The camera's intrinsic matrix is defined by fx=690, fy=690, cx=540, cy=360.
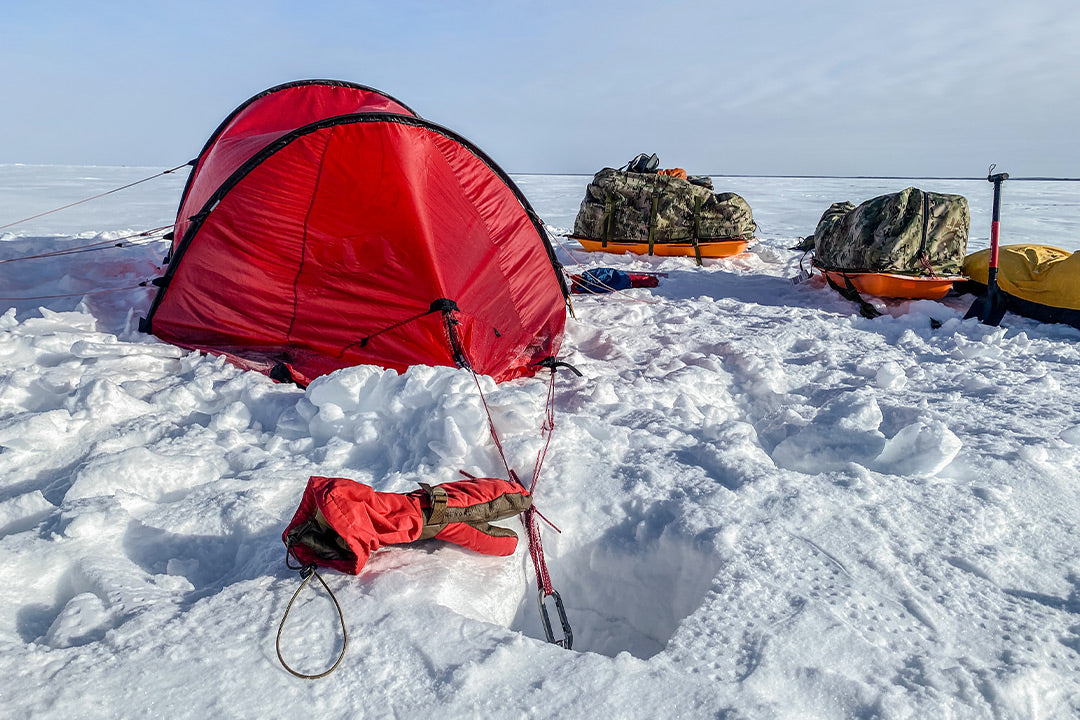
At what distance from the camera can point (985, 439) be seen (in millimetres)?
2773

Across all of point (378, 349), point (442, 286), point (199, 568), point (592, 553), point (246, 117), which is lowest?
point (592, 553)

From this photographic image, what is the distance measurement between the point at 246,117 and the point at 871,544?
207 inches

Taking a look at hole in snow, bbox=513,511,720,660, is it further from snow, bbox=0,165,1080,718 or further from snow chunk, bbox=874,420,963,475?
snow chunk, bbox=874,420,963,475

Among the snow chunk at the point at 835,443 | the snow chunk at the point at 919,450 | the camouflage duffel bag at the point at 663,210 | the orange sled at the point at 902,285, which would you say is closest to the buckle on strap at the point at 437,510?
the snow chunk at the point at 835,443

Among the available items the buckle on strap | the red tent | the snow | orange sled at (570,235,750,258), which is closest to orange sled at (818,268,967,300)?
the snow

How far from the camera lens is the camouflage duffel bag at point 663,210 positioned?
8055 mm

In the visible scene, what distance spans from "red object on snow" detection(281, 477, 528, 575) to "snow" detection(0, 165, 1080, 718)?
0.21 feet

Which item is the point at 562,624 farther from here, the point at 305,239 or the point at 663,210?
the point at 663,210

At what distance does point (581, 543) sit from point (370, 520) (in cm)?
72

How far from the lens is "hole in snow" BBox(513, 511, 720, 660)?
6.81 ft

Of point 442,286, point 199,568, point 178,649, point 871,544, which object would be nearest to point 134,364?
point 442,286

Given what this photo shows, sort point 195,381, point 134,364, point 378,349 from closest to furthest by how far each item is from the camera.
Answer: point 195,381 → point 134,364 → point 378,349

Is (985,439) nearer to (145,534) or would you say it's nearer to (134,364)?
(145,534)

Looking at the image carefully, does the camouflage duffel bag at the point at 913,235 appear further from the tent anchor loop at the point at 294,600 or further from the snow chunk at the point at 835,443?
the tent anchor loop at the point at 294,600
